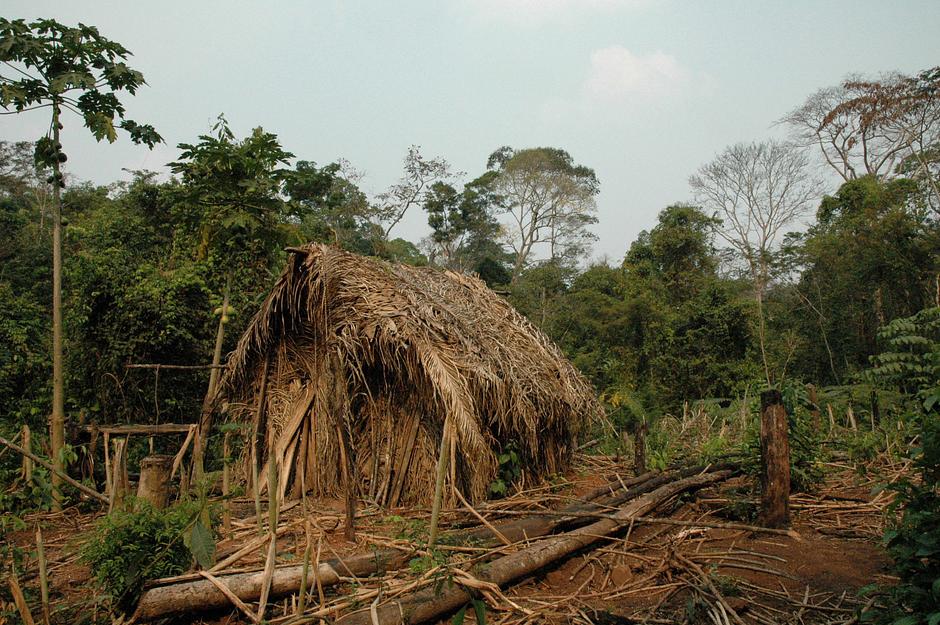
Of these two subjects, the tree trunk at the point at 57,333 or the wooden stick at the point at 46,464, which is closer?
the wooden stick at the point at 46,464

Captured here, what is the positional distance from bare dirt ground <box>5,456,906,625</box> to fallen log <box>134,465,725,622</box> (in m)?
0.11

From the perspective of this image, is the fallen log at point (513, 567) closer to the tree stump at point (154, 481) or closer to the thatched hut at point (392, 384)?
the thatched hut at point (392, 384)

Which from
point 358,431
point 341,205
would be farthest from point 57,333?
point 341,205

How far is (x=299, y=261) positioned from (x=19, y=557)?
361 centimetres

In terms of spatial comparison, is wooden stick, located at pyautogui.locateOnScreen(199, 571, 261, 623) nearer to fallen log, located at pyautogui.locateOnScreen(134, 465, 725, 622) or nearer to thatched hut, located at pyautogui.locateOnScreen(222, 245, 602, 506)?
fallen log, located at pyautogui.locateOnScreen(134, 465, 725, 622)

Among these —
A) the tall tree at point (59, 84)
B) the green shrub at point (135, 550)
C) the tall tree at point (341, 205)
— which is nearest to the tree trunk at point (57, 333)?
the tall tree at point (59, 84)

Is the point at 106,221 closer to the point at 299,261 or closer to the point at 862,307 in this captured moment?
the point at 299,261

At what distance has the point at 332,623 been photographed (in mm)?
3248

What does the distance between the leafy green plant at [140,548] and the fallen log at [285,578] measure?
0.16m

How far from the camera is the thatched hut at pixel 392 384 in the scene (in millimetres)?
5902

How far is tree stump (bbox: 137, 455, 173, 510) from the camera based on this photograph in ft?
14.4

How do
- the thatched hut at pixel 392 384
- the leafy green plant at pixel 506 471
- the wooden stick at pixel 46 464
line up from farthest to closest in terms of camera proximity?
the leafy green plant at pixel 506 471 < the thatched hut at pixel 392 384 < the wooden stick at pixel 46 464

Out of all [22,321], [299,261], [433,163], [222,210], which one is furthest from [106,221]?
[433,163]

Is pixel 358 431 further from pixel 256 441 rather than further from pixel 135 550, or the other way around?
pixel 135 550
